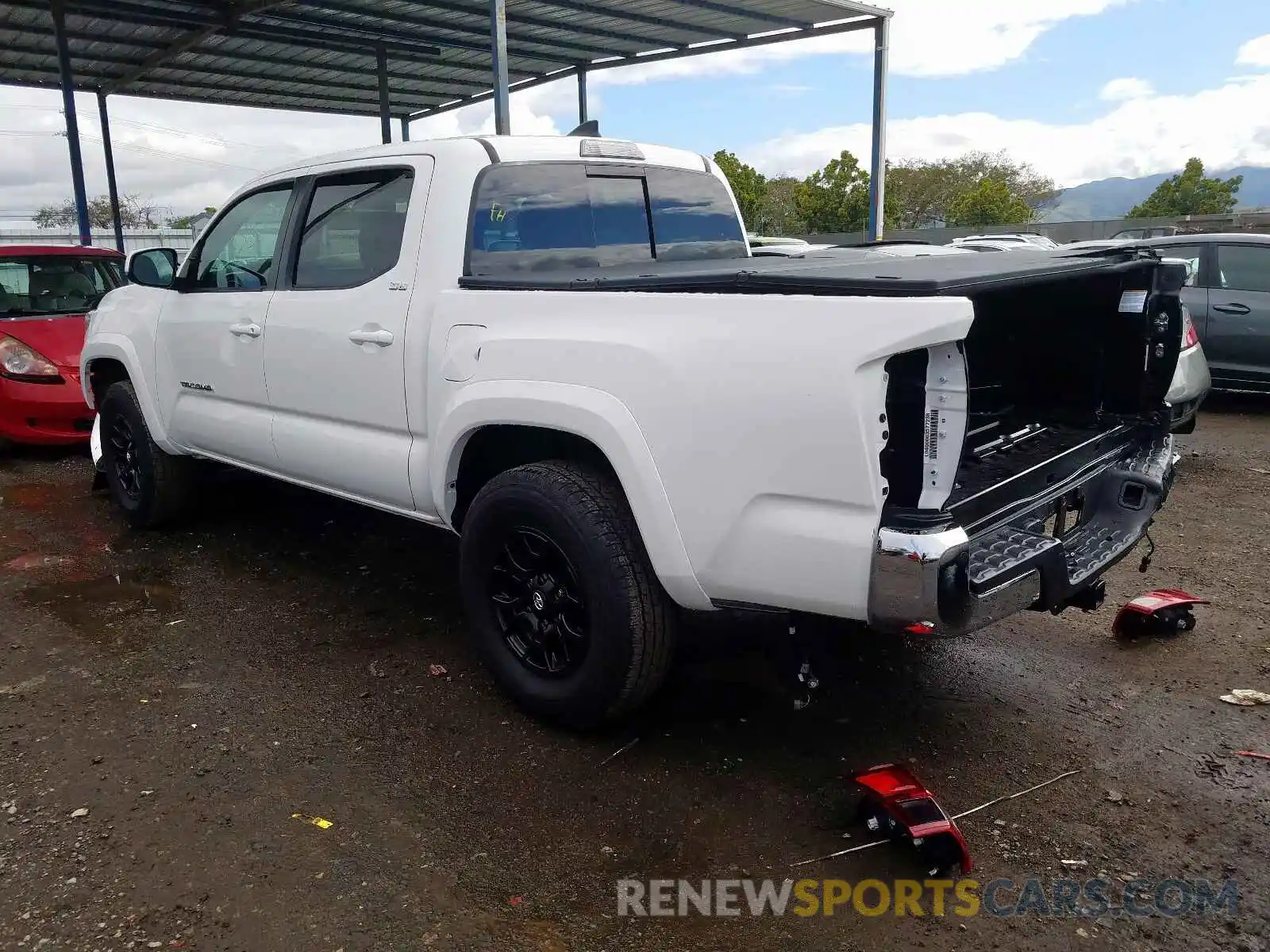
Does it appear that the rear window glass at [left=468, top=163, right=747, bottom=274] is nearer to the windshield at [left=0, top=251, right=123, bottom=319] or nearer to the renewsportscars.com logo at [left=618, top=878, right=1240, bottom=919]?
the renewsportscars.com logo at [left=618, top=878, right=1240, bottom=919]

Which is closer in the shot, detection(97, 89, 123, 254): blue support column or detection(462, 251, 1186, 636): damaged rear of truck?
detection(462, 251, 1186, 636): damaged rear of truck

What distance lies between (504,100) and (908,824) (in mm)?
10301

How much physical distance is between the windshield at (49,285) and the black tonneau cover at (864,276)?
6.20 meters

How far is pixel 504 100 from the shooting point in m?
11.1

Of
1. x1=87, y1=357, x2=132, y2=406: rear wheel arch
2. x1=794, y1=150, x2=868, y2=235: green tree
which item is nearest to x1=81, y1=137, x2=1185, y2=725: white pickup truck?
x1=87, y1=357, x2=132, y2=406: rear wheel arch

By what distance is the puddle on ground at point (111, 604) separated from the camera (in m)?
4.23

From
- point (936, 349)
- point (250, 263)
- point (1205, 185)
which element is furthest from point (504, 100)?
point (1205, 185)

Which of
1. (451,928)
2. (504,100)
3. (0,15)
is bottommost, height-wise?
(451,928)

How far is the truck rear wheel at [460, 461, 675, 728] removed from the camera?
291 cm

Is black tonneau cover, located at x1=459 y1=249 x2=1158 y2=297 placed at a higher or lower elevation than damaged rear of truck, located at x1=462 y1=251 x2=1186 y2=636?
higher

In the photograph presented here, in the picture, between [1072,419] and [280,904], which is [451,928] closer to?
[280,904]

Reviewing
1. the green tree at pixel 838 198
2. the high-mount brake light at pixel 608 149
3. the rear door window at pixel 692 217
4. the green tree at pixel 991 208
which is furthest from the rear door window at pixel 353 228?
the green tree at pixel 991 208

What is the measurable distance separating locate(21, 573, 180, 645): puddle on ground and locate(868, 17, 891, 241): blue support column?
12072mm

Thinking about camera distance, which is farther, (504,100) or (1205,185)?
(1205,185)
